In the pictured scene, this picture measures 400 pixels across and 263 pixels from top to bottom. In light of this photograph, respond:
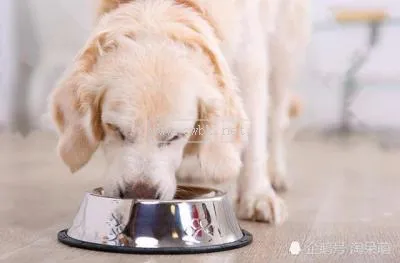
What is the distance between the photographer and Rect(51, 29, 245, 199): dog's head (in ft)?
4.09

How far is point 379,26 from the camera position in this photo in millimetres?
2021

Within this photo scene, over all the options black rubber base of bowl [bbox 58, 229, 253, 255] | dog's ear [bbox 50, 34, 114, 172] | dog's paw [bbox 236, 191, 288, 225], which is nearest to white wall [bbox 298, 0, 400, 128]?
dog's paw [bbox 236, 191, 288, 225]

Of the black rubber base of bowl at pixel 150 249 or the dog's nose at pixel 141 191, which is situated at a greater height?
the dog's nose at pixel 141 191

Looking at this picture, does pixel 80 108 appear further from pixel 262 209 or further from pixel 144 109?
pixel 262 209

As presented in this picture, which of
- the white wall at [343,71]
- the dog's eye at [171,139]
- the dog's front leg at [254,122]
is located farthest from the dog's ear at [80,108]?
the white wall at [343,71]

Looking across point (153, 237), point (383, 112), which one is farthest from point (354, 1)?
point (153, 237)

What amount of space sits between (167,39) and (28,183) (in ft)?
1.88

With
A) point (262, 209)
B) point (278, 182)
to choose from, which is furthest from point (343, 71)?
point (262, 209)

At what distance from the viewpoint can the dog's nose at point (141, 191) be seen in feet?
4.03

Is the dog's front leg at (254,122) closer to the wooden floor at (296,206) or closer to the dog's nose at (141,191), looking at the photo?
the wooden floor at (296,206)

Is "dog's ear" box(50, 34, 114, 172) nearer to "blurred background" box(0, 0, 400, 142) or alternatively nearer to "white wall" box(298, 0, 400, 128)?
"blurred background" box(0, 0, 400, 142)

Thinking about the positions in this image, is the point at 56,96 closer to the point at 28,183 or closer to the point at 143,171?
the point at 143,171

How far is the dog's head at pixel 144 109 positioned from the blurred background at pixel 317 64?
21 cm

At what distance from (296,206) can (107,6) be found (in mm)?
509
